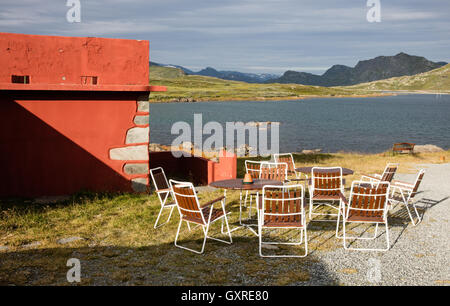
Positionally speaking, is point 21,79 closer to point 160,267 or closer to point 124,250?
point 124,250

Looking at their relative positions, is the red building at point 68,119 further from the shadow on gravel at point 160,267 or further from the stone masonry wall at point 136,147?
the shadow on gravel at point 160,267

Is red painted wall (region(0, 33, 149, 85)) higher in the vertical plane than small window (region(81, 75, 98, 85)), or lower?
higher

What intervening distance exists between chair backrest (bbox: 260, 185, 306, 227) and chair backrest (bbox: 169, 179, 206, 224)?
2.91 ft

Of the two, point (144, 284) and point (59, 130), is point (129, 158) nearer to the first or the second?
point (59, 130)

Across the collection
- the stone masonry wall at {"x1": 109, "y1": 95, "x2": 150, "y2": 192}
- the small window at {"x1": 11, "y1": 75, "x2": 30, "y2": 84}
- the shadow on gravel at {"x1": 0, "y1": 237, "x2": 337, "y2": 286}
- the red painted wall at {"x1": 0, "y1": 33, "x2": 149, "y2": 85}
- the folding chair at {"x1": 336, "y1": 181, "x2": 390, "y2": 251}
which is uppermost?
the red painted wall at {"x1": 0, "y1": 33, "x2": 149, "y2": 85}

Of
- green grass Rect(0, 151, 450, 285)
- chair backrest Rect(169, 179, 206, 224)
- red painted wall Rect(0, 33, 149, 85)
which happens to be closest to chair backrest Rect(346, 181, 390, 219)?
green grass Rect(0, 151, 450, 285)

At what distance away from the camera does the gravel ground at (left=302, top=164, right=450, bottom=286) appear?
4.92 meters

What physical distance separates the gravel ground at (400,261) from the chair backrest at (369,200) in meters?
0.52

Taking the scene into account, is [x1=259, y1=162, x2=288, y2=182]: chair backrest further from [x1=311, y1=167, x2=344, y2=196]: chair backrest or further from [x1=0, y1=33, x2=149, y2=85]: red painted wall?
[x1=0, y1=33, x2=149, y2=85]: red painted wall

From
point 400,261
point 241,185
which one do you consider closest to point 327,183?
point 241,185

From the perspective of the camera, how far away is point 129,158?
9.52m

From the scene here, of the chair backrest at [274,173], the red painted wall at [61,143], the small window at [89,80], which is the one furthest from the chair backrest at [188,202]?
the small window at [89,80]

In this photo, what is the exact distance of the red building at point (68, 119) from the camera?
8.94 m
